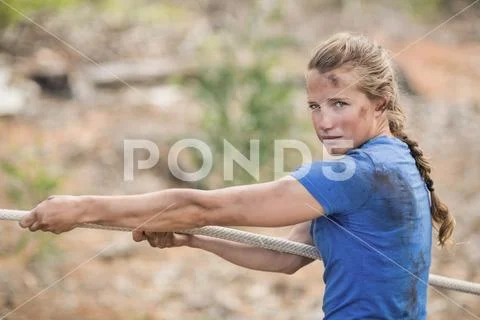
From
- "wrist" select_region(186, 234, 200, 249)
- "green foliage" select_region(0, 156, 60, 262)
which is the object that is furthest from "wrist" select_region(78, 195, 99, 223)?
"green foliage" select_region(0, 156, 60, 262)

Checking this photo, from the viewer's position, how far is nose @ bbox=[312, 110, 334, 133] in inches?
76.4

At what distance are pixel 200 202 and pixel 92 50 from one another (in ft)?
19.5

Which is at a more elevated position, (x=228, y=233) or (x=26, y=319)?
(x=228, y=233)

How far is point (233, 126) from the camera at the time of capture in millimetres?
4793

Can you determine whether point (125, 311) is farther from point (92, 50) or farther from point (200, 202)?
point (92, 50)

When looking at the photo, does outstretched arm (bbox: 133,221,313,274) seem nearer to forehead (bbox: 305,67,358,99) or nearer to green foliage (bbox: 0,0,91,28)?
forehead (bbox: 305,67,358,99)

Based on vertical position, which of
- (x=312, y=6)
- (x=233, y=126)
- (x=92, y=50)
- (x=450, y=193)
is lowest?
(x=450, y=193)

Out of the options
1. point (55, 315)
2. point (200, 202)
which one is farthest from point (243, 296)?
point (200, 202)

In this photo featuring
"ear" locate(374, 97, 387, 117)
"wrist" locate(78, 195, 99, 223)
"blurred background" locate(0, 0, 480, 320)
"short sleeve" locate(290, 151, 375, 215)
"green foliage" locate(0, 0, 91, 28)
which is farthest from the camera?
"green foliage" locate(0, 0, 91, 28)

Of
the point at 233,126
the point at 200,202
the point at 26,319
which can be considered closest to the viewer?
the point at 200,202

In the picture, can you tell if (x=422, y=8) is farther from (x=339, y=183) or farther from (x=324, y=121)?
(x=339, y=183)

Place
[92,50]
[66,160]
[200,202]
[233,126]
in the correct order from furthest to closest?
[92,50] → [66,160] → [233,126] → [200,202]

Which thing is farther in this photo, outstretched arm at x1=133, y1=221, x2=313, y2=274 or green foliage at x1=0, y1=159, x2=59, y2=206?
green foliage at x1=0, y1=159, x2=59, y2=206

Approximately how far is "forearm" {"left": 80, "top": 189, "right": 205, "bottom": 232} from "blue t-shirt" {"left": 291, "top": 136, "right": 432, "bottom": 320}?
10.2 inches
